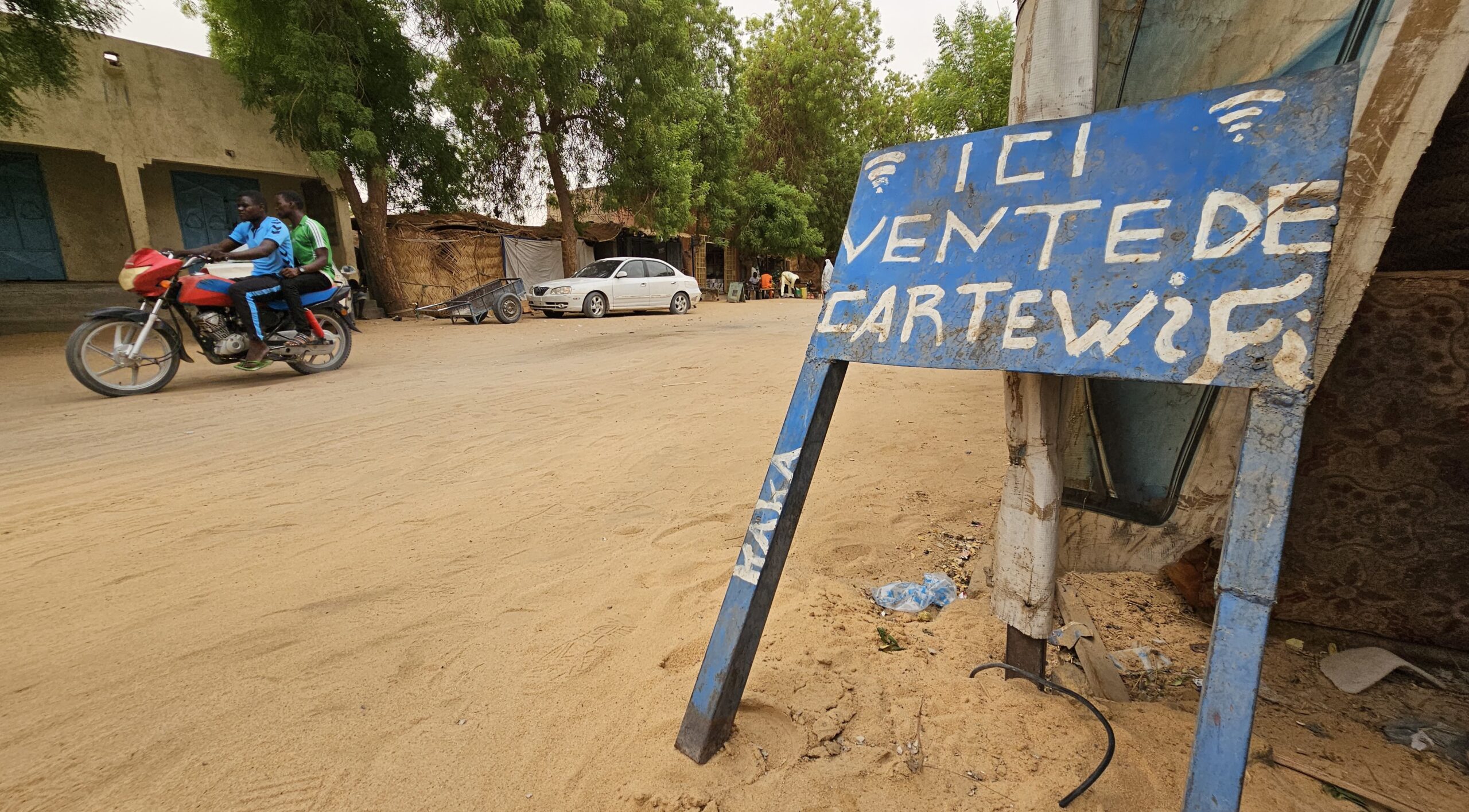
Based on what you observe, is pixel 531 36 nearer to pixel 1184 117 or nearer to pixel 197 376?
pixel 197 376

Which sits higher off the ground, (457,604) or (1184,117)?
(1184,117)

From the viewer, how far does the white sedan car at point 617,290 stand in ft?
39.8

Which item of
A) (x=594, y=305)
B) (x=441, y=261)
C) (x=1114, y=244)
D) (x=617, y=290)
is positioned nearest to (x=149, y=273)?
(x=1114, y=244)

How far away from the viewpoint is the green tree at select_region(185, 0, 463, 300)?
30.7 ft

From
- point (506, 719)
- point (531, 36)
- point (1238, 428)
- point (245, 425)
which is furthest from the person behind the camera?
point (531, 36)

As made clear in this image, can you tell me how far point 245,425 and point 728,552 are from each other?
360 centimetres

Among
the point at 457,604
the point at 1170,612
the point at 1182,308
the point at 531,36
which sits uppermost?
the point at 531,36

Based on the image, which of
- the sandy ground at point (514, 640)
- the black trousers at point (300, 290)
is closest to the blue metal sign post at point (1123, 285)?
the sandy ground at point (514, 640)

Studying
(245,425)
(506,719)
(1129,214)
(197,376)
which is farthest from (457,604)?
(197,376)

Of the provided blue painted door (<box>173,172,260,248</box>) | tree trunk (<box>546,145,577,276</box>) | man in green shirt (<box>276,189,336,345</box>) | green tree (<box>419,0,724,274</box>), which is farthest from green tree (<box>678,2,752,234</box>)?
man in green shirt (<box>276,189,336,345</box>)

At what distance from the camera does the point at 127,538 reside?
7.46 feet

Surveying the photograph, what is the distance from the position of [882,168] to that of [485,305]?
1120 cm

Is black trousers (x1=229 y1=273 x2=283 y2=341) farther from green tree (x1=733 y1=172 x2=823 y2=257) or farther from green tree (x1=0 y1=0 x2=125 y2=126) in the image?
green tree (x1=733 y1=172 x2=823 y2=257)

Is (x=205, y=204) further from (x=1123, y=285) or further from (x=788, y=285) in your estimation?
(x=788, y=285)
